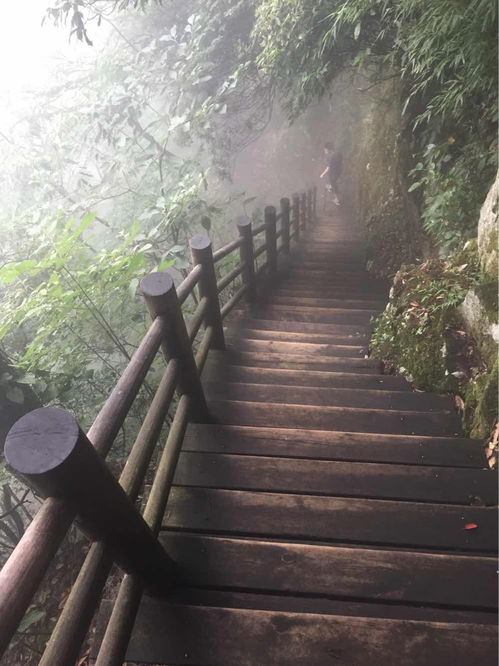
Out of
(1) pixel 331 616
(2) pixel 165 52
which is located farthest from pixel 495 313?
(2) pixel 165 52

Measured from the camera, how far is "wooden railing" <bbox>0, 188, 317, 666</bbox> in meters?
1.02

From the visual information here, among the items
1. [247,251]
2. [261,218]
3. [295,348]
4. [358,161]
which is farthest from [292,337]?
[358,161]

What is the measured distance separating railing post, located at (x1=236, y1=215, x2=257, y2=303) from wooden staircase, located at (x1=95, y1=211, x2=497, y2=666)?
6.78 ft

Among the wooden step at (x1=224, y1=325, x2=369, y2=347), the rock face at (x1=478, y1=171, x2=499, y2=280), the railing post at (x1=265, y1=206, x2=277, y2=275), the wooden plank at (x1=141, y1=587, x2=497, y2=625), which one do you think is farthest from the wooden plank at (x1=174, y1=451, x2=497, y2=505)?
the railing post at (x1=265, y1=206, x2=277, y2=275)

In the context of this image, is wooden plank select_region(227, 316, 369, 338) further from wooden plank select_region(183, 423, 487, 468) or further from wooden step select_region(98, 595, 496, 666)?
wooden step select_region(98, 595, 496, 666)

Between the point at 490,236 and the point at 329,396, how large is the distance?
1890mm

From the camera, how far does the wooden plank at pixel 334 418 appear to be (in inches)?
106

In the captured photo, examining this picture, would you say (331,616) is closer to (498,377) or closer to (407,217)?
(498,377)

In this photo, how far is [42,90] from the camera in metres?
10.8

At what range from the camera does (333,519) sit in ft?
6.85

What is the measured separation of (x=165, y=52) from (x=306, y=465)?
33.0 ft

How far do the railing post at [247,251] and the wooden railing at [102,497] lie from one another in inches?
89.2

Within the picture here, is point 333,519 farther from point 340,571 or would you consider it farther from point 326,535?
point 340,571

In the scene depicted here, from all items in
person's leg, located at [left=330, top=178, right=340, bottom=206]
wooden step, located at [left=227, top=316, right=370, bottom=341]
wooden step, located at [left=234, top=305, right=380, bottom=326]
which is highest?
wooden step, located at [left=227, top=316, right=370, bottom=341]
